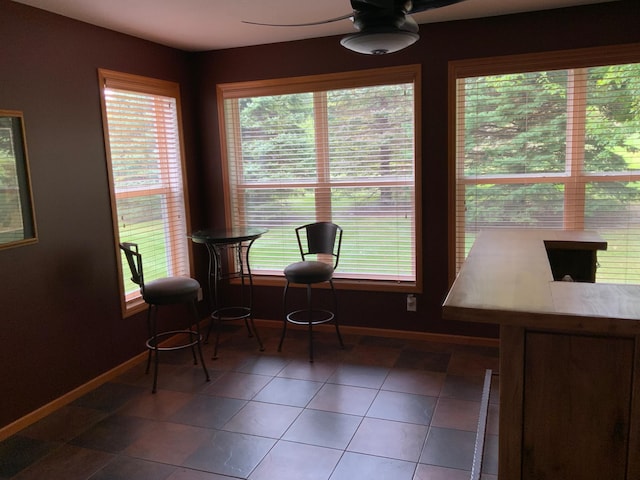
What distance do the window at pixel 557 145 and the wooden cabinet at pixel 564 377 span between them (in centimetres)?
202

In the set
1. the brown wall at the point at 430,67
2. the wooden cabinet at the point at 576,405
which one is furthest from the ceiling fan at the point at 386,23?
the brown wall at the point at 430,67

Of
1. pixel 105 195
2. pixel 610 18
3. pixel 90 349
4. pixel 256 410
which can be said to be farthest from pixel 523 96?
pixel 90 349

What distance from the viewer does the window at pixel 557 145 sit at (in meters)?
3.28

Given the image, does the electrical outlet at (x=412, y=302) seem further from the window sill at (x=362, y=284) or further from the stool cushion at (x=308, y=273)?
the stool cushion at (x=308, y=273)

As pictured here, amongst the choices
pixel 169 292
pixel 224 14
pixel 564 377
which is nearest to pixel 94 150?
pixel 169 292

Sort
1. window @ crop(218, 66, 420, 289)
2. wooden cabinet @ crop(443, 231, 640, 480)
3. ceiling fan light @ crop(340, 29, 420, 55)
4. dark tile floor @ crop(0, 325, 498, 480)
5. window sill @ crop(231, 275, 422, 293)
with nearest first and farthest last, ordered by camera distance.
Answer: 1. wooden cabinet @ crop(443, 231, 640, 480)
2. ceiling fan light @ crop(340, 29, 420, 55)
3. dark tile floor @ crop(0, 325, 498, 480)
4. window @ crop(218, 66, 420, 289)
5. window sill @ crop(231, 275, 422, 293)

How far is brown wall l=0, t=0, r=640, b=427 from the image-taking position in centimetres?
281

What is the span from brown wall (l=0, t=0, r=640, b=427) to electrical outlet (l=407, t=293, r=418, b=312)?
0.05 metres

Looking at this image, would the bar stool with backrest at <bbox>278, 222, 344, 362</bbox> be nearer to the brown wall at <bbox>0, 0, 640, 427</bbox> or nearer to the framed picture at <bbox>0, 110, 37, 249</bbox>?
the brown wall at <bbox>0, 0, 640, 427</bbox>

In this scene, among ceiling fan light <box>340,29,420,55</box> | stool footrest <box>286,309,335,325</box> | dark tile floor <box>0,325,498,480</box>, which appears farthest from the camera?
stool footrest <box>286,309,335,325</box>

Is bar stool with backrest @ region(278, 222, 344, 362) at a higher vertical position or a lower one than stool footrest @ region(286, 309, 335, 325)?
higher

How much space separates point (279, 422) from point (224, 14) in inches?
95.0

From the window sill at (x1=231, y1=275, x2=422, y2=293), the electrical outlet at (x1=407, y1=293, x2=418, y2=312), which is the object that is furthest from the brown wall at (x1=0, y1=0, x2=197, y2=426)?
the electrical outlet at (x1=407, y1=293, x2=418, y2=312)

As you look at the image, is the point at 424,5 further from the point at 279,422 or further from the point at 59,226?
the point at 59,226
